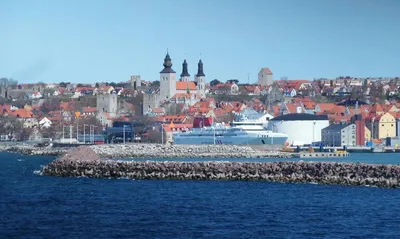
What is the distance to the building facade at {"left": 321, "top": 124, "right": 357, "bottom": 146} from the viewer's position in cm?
7125

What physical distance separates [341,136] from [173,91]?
122ft

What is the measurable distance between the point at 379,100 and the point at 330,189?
79.5m

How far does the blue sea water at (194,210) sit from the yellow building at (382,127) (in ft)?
149

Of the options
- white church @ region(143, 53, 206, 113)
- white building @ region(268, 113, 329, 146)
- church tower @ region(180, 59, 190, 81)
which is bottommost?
white building @ region(268, 113, 329, 146)

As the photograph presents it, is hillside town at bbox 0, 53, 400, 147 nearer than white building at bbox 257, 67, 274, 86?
Yes

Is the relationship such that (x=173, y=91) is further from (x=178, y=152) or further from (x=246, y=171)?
(x=246, y=171)

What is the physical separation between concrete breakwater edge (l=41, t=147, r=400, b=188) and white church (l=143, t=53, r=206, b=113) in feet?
211

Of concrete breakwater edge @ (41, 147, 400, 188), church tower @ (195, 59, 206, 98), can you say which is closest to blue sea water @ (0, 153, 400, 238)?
concrete breakwater edge @ (41, 147, 400, 188)

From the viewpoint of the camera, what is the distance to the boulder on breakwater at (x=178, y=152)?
56.4m

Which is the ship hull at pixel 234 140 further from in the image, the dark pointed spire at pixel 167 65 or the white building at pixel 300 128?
the dark pointed spire at pixel 167 65

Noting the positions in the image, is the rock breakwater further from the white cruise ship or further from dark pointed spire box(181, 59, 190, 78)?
dark pointed spire box(181, 59, 190, 78)

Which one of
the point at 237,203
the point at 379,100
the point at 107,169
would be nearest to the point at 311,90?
the point at 379,100

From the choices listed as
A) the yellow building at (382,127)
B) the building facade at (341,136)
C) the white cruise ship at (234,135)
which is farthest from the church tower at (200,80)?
the building facade at (341,136)

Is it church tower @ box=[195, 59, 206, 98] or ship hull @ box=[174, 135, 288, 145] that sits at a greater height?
church tower @ box=[195, 59, 206, 98]
